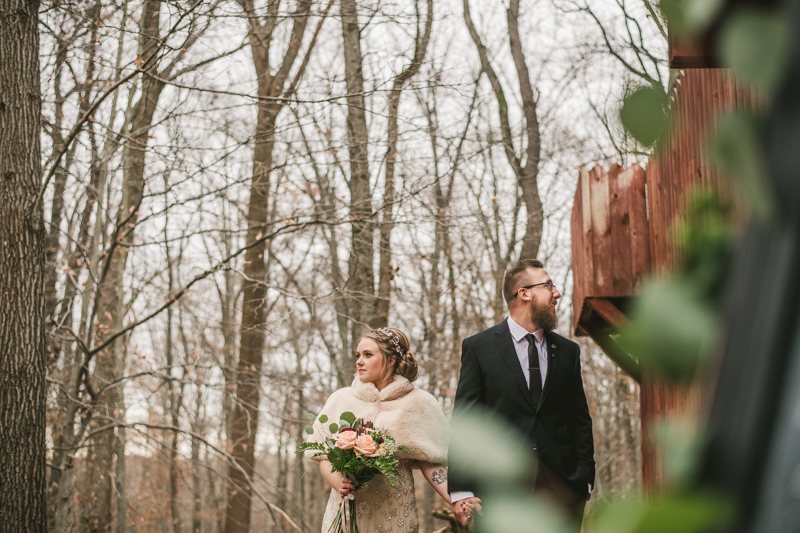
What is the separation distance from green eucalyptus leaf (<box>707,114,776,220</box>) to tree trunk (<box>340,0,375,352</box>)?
685cm

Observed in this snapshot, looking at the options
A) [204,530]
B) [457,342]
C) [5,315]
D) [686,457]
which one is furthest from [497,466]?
[204,530]

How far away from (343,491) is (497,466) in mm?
4043

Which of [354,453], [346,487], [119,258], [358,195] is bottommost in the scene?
[346,487]

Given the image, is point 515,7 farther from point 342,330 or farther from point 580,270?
point 580,270

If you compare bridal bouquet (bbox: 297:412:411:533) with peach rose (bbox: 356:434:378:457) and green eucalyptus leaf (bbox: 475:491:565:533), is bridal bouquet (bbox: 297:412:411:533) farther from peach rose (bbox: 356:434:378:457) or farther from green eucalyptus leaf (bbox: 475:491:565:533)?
green eucalyptus leaf (bbox: 475:491:565:533)

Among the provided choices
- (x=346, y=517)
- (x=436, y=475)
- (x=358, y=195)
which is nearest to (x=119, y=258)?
(x=358, y=195)

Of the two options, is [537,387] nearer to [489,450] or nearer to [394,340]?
[394,340]

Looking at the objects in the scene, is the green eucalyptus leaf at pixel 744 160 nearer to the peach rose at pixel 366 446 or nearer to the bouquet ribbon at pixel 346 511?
the peach rose at pixel 366 446

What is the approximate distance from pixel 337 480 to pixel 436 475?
633 millimetres

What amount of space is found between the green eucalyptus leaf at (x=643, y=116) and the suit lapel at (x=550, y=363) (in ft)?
11.8

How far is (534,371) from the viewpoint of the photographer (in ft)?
12.7

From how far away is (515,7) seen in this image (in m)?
13.5

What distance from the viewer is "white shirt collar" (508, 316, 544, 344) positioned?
401 cm

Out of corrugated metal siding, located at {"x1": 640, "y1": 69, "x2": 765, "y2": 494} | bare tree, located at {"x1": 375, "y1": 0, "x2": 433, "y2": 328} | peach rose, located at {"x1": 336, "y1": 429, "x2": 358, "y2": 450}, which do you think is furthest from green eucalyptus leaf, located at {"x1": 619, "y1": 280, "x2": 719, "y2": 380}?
bare tree, located at {"x1": 375, "y1": 0, "x2": 433, "y2": 328}
